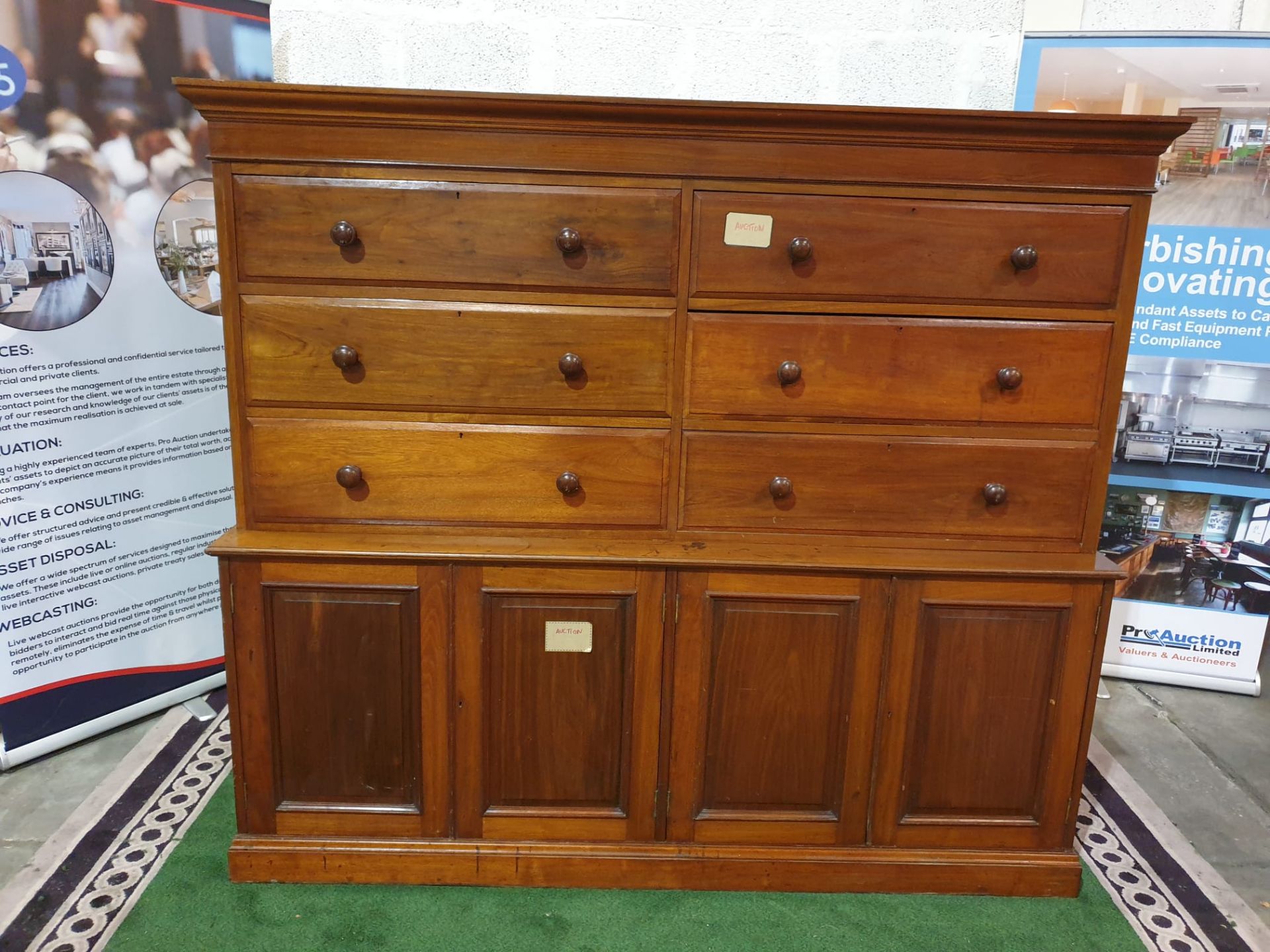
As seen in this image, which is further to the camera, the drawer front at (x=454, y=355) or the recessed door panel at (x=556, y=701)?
the recessed door panel at (x=556, y=701)

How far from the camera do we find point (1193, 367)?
3.32m

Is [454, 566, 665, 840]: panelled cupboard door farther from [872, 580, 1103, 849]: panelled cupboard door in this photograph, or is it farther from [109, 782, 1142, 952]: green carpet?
[872, 580, 1103, 849]: panelled cupboard door

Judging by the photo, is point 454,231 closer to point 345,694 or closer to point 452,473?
point 452,473

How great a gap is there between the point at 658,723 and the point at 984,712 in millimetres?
767

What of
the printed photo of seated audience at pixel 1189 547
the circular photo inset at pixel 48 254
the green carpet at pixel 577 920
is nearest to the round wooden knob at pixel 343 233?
the circular photo inset at pixel 48 254

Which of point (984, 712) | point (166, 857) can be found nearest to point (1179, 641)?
point (984, 712)

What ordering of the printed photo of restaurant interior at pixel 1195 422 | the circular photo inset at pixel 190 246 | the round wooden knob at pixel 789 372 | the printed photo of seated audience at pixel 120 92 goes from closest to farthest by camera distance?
1. the round wooden knob at pixel 789 372
2. the printed photo of seated audience at pixel 120 92
3. the circular photo inset at pixel 190 246
4. the printed photo of restaurant interior at pixel 1195 422

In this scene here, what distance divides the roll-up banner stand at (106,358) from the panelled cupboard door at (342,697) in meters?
1.05

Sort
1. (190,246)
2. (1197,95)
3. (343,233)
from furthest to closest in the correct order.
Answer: (1197,95)
(190,246)
(343,233)

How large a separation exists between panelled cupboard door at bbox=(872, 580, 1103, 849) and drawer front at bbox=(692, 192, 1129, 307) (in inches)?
25.7

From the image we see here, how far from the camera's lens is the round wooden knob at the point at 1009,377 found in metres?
1.97

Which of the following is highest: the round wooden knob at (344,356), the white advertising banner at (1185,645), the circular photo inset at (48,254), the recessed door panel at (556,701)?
the circular photo inset at (48,254)

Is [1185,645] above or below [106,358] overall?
below

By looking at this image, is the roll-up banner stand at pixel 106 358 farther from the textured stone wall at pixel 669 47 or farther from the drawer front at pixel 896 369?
the drawer front at pixel 896 369
